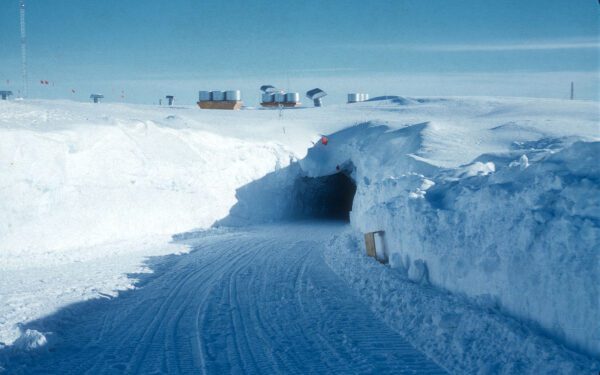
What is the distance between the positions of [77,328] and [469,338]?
5.93 meters

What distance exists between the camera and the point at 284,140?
24312 mm

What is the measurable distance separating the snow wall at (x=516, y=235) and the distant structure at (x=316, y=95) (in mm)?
31113

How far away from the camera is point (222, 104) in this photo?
143ft

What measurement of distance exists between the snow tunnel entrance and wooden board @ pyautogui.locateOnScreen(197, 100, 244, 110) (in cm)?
1938

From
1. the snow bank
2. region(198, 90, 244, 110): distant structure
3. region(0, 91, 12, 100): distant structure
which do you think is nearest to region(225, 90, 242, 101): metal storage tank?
region(198, 90, 244, 110): distant structure

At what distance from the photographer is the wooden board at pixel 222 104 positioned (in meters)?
43.1

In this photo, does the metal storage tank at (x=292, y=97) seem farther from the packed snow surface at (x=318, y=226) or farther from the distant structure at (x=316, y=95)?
the packed snow surface at (x=318, y=226)

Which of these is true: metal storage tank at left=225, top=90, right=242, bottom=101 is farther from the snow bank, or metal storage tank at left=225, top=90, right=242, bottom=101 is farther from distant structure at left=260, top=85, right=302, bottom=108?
the snow bank

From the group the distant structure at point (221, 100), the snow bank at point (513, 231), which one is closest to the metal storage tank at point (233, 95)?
the distant structure at point (221, 100)

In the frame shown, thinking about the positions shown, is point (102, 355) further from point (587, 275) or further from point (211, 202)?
point (211, 202)

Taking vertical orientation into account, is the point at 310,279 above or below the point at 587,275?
below

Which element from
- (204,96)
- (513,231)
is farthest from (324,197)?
(204,96)

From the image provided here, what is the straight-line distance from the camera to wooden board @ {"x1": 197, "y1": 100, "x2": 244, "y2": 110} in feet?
141

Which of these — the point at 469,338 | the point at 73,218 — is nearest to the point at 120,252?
the point at 73,218
